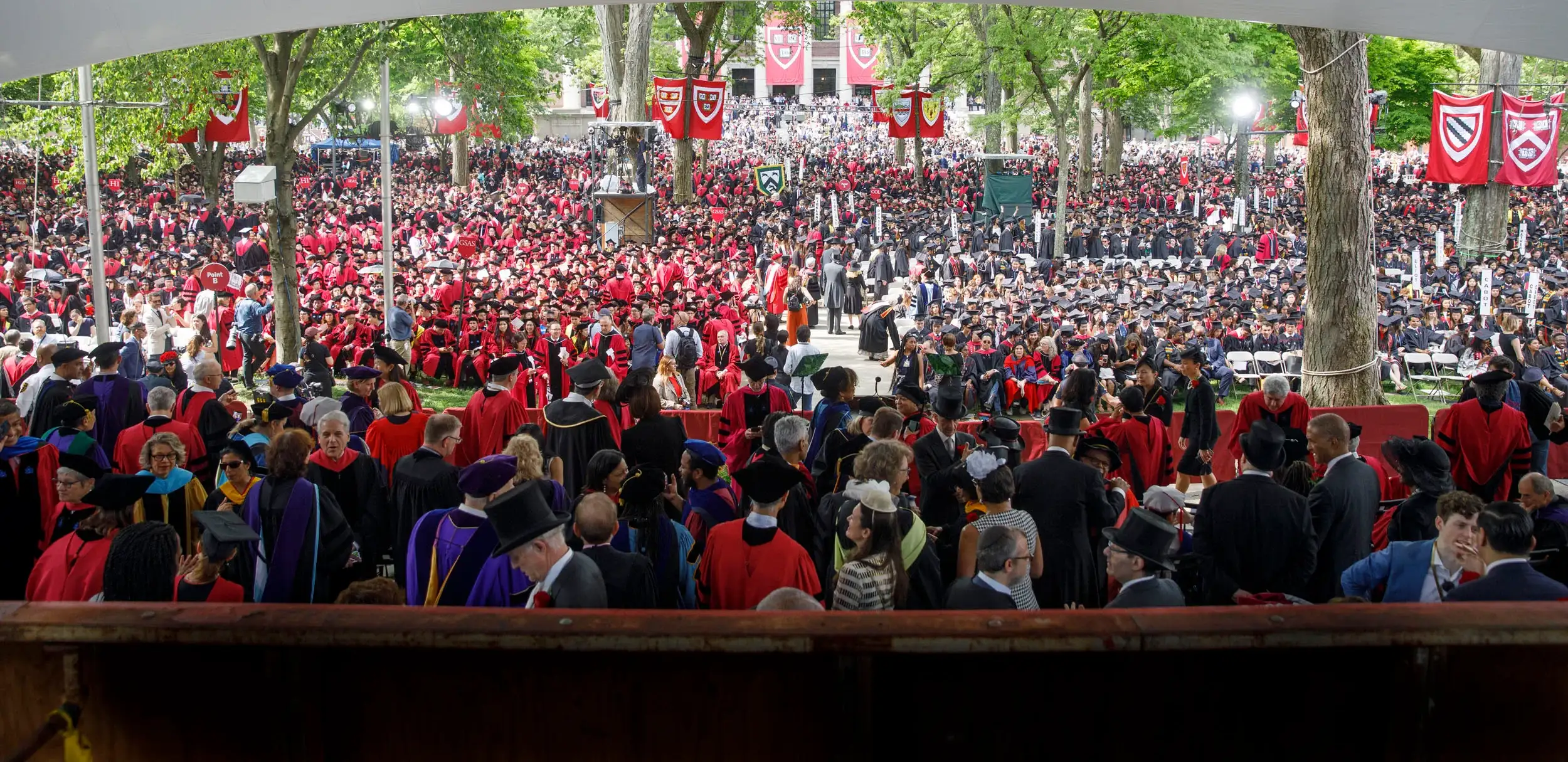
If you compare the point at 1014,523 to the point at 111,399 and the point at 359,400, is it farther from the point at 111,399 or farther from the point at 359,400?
the point at 111,399

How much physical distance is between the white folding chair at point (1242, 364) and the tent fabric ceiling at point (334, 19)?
11.7 meters

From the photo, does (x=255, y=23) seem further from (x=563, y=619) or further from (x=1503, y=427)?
(x=1503, y=427)

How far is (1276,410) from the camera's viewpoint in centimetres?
871

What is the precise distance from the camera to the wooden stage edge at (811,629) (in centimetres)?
271

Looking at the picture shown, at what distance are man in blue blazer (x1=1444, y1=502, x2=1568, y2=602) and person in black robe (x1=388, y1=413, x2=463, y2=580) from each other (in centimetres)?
455

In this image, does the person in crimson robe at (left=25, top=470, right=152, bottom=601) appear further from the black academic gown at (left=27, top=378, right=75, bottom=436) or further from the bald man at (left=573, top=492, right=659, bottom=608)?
the black academic gown at (left=27, top=378, right=75, bottom=436)

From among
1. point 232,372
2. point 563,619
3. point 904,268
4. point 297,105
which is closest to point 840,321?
point 904,268

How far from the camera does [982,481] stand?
207 inches

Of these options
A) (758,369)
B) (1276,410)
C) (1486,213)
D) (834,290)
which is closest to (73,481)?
(758,369)

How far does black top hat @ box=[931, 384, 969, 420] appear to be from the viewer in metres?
6.76

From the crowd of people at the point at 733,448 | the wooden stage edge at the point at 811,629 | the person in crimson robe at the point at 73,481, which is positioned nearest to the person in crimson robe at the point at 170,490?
the crowd of people at the point at 733,448

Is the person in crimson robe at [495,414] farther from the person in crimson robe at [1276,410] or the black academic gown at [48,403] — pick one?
the person in crimson robe at [1276,410]

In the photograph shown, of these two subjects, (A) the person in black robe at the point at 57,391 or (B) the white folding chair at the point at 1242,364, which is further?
(B) the white folding chair at the point at 1242,364

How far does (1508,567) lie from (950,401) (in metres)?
3.11
